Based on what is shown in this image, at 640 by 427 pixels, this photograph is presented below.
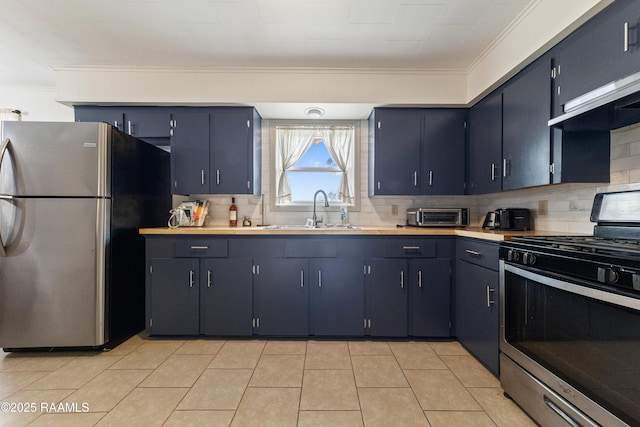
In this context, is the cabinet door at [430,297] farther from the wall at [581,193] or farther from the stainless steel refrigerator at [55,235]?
the stainless steel refrigerator at [55,235]

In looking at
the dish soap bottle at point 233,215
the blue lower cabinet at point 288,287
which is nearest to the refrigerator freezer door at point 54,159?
the blue lower cabinet at point 288,287

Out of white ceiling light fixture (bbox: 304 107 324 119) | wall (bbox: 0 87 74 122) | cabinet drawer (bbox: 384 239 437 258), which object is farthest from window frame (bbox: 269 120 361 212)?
wall (bbox: 0 87 74 122)

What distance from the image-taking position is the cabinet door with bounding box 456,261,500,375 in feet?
6.40

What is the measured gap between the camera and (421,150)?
288 centimetres

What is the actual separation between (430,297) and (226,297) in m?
1.79

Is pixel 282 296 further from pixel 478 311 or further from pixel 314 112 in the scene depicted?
pixel 314 112

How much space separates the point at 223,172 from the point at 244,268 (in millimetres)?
999

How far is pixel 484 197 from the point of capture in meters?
3.12

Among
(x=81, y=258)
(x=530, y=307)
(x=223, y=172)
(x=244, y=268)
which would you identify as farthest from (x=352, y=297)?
(x=81, y=258)

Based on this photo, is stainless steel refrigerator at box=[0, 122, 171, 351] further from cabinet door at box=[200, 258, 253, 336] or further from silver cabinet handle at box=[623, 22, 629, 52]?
silver cabinet handle at box=[623, 22, 629, 52]

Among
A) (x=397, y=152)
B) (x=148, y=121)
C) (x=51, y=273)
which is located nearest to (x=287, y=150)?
(x=397, y=152)

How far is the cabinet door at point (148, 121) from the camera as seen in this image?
112 inches

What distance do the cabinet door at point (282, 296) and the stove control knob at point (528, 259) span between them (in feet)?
5.20

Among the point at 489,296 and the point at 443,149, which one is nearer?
the point at 489,296
